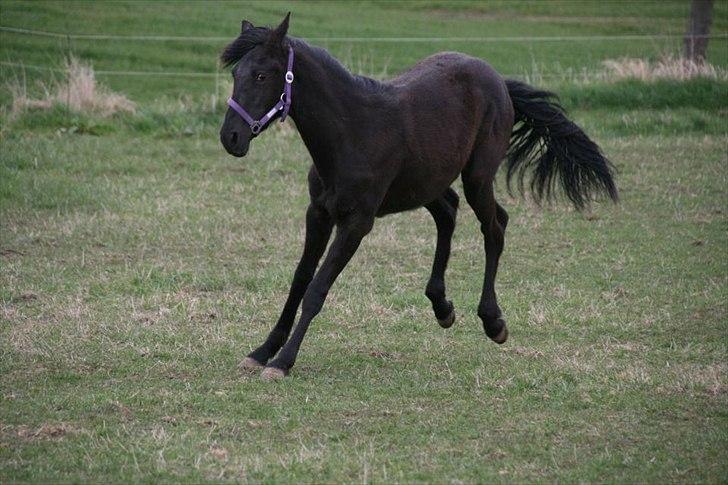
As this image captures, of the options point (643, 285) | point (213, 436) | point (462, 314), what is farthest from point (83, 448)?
point (643, 285)

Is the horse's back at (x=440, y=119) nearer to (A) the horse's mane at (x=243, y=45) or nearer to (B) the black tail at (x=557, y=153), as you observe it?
(B) the black tail at (x=557, y=153)

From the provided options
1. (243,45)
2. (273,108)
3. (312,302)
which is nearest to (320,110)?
(273,108)

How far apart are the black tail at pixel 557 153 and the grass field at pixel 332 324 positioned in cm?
95

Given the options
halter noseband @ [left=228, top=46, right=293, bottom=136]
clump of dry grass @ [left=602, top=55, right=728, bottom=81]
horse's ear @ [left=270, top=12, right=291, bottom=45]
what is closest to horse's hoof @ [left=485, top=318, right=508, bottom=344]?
halter noseband @ [left=228, top=46, right=293, bottom=136]

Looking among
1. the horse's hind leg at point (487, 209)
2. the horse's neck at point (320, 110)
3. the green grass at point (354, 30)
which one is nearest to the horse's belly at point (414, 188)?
the horse's hind leg at point (487, 209)

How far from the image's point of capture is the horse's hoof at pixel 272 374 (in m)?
6.76

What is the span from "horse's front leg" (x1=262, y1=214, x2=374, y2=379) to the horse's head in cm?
86

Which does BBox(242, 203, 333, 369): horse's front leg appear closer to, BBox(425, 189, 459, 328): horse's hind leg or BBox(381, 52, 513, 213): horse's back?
BBox(381, 52, 513, 213): horse's back

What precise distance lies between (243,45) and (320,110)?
62 centimetres

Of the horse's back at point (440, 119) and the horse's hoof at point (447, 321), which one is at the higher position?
the horse's back at point (440, 119)

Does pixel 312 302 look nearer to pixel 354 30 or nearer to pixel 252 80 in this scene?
pixel 252 80

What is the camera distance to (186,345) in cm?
756

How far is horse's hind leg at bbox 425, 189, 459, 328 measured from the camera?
7.95 m

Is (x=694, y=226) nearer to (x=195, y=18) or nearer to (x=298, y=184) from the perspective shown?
(x=298, y=184)
